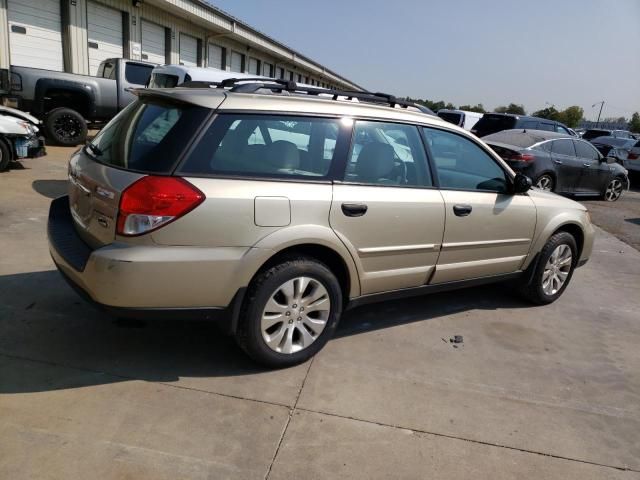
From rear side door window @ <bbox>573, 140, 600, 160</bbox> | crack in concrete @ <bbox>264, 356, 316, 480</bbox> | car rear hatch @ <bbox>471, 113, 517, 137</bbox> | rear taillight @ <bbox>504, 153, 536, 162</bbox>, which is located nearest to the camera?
crack in concrete @ <bbox>264, 356, 316, 480</bbox>

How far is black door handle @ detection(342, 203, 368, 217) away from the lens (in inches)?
126

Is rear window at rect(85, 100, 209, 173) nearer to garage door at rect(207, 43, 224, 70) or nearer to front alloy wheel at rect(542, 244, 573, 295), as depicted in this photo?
front alloy wheel at rect(542, 244, 573, 295)

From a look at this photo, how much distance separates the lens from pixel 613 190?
1267cm

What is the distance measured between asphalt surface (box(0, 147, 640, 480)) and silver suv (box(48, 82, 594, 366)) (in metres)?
0.38

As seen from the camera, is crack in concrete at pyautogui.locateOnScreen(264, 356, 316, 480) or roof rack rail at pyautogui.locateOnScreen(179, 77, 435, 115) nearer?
crack in concrete at pyautogui.locateOnScreen(264, 356, 316, 480)

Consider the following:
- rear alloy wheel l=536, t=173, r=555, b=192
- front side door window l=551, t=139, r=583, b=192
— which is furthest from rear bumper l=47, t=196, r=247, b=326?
front side door window l=551, t=139, r=583, b=192

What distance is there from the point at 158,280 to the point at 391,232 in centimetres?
155

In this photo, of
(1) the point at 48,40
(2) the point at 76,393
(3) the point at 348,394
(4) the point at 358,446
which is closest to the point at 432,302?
(3) the point at 348,394

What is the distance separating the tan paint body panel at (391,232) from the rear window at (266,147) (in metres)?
0.26

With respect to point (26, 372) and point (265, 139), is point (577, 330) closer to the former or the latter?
point (265, 139)

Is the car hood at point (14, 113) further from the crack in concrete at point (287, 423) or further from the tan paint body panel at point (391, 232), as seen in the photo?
the crack in concrete at point (287, 423)

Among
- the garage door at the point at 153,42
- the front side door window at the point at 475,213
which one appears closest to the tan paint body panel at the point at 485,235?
the front side door window at the point at 475,213

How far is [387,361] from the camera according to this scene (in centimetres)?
349

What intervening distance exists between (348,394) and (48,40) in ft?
45.1
